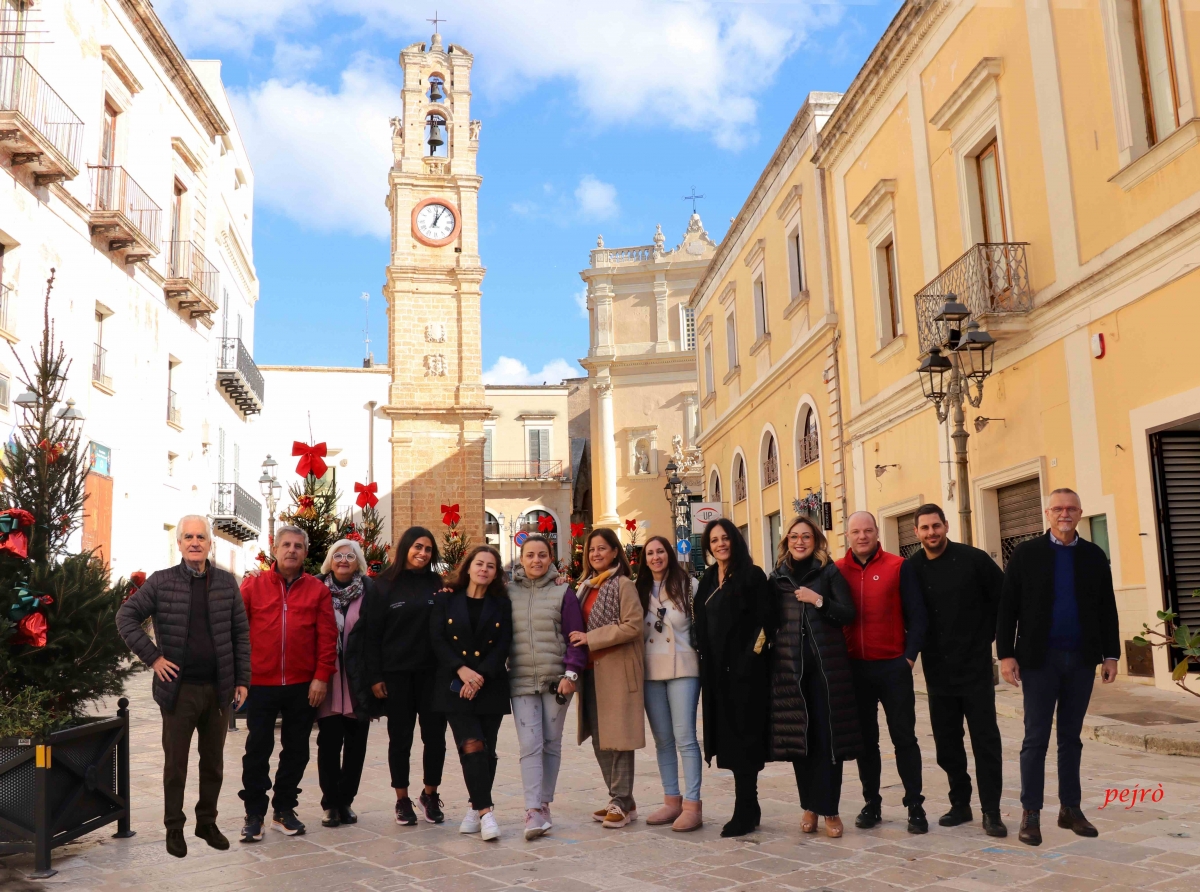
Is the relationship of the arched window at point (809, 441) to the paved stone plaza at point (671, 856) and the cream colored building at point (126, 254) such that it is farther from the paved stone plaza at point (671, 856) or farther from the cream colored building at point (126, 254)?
the paved stone plaza at point (671, 856)

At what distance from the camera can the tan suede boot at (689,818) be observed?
589 cm

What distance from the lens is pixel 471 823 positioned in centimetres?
604

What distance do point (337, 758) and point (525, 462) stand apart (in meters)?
45.0

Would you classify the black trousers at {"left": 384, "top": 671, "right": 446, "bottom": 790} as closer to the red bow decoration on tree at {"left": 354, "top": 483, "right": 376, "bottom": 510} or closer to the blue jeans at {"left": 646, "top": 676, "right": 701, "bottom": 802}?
the blue jeans at {"left": 646, "top": 676, "right": 701, "bottom": 802}

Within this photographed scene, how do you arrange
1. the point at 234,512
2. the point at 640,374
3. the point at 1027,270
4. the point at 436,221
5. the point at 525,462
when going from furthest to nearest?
the point at 525,462
the point at 436,221
the point at 640,374
the point at 234,512
the point at 1027,270

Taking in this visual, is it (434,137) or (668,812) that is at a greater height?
(434,137)

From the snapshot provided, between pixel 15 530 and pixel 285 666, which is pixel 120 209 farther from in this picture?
pixel 285 666

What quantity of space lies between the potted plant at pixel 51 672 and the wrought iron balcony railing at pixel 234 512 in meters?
21.2

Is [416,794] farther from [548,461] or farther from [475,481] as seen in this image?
[548,461]

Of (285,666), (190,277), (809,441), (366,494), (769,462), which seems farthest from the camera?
(190,277)

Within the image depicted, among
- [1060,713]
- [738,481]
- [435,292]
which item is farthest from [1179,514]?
[435,292]

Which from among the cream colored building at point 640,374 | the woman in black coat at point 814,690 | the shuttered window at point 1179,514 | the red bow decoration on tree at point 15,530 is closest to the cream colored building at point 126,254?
the red bow decoration on tree at point 15,530

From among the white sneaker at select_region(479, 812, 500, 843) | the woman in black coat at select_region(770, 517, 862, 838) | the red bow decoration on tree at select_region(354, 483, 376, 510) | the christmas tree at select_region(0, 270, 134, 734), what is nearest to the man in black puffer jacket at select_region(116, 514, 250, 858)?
the christmas tree at select_region(0, 270, 134, 734)

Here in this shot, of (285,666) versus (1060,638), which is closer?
(1060,638)
